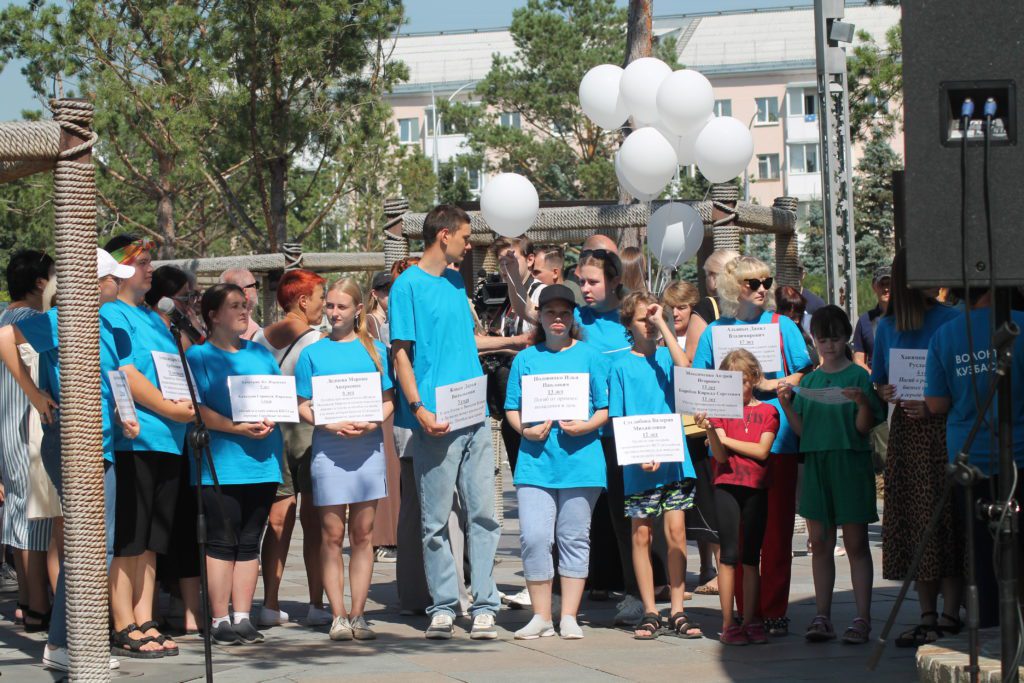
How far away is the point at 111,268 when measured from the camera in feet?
22.6

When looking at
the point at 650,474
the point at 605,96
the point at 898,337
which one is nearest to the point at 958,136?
the point at 898,337

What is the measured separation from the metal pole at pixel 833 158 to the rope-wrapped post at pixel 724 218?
2003 millimetres

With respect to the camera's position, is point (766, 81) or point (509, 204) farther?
point (766, 81)

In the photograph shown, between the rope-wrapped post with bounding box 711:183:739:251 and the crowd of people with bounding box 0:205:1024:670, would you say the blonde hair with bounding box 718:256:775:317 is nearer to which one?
the crowd of people with bounding box 0:205:1024:670

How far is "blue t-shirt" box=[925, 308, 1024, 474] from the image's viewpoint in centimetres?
611

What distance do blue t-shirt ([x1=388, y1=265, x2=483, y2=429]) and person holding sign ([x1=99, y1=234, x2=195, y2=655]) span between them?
3.73ft

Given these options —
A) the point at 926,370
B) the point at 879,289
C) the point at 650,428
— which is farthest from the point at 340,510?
the point at 879,289

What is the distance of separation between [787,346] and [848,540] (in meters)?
1.09

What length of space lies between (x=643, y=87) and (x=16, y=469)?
5138mm

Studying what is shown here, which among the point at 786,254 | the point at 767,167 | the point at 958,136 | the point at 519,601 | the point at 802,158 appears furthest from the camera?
the point at 767,167

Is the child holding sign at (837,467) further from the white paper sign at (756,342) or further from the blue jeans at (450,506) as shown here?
the blue jeans at (450,506)

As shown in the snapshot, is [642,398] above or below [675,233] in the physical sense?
below

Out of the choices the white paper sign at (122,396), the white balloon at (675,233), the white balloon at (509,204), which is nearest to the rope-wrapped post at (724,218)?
the white balloon at (675,233)

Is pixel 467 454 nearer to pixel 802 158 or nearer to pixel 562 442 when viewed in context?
pixel 562 442
